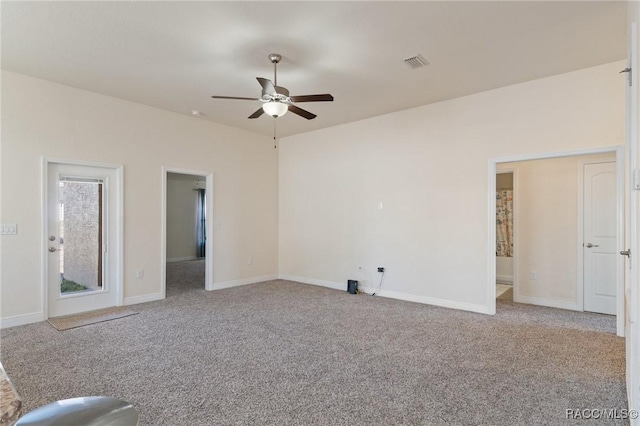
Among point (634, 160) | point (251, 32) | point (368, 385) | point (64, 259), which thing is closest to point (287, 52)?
point (251, 32)

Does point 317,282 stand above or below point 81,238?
below

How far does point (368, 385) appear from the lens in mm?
2543

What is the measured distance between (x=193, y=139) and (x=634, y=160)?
5.56 meters

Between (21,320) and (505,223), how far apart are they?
8265mm

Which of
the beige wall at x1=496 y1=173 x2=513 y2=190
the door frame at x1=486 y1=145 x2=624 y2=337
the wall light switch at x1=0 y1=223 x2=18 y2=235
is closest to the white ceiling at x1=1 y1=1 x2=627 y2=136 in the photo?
the door frame at x1=486 y1=145 x2=624 y2=337

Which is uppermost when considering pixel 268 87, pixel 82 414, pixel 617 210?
pixel 268 87

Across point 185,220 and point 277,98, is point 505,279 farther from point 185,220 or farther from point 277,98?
point 185,220

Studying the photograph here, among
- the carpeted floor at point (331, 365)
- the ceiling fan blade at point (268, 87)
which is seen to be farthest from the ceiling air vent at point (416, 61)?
the carpeted floor at point (331, 365)

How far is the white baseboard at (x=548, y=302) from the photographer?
4789 millimetres

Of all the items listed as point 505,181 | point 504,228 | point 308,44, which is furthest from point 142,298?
point 505,181

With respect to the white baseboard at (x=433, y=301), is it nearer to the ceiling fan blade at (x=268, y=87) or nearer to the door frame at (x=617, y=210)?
the door frame at (x=617, y=210)

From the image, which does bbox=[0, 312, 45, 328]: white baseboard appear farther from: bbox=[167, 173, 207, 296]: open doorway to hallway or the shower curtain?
the shower curtain

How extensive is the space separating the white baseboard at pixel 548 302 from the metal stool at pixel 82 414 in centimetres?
584

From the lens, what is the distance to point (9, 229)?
3898 mm
